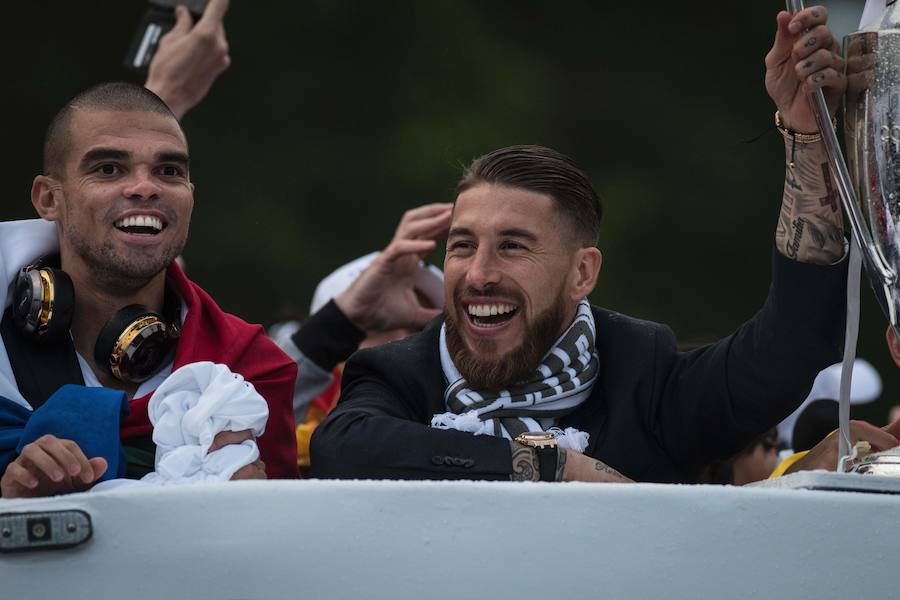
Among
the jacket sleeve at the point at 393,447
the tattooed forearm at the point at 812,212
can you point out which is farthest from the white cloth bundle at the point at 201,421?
the tattooed forearm at the point at 812,212

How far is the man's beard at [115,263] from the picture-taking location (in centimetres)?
288

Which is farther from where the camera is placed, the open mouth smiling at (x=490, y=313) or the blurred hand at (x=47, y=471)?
the open mouth smiling at (x=490, y=313)


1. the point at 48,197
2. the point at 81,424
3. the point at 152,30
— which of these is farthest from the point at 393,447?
the point at 152,30

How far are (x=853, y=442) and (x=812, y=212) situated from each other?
35cm

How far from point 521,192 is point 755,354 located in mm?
524

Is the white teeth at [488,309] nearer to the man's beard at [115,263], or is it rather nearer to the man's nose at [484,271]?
the man's nose at [484,271]

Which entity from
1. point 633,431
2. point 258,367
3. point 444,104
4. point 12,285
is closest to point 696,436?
point 633,431

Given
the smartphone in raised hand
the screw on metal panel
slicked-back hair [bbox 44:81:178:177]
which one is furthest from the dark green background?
the screw on metal panel

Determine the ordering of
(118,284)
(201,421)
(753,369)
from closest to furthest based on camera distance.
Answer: (201,421) < (753,369) < (118,284)

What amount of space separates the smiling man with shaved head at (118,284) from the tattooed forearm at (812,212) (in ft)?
3.28

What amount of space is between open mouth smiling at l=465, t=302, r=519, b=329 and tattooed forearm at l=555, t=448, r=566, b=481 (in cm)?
36

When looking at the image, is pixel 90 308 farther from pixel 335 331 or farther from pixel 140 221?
pixel 335 331

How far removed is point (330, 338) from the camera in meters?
3.80

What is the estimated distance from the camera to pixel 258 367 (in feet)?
9.61
